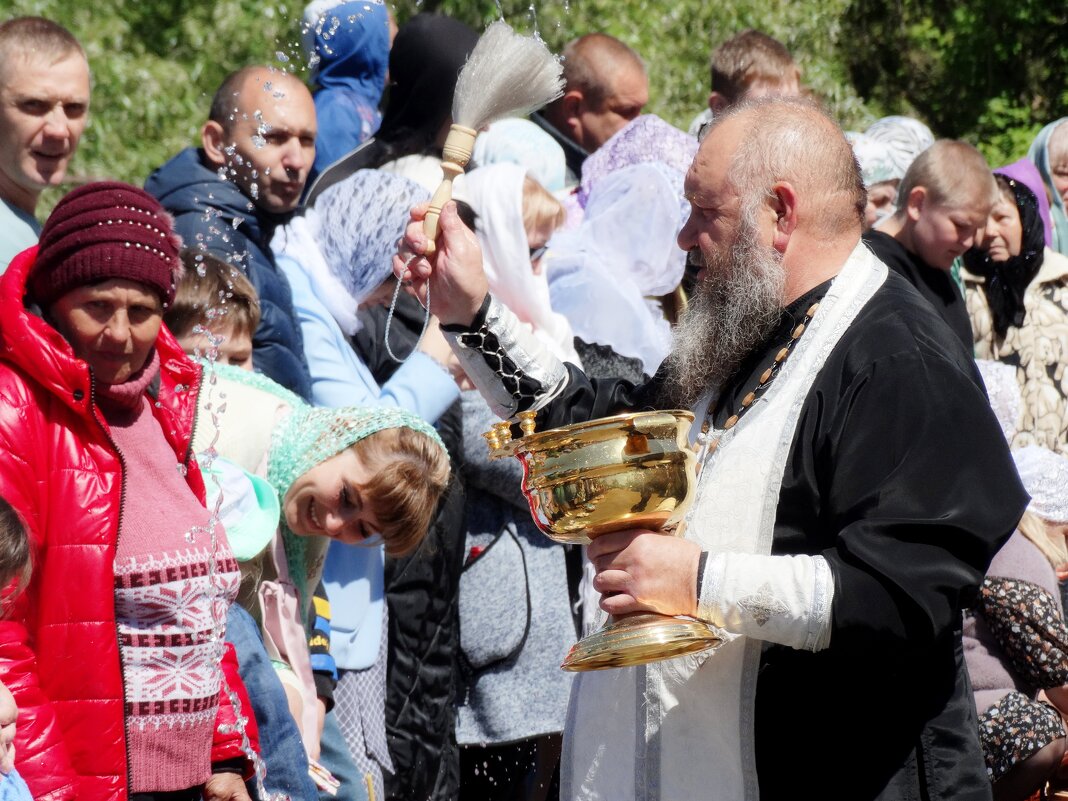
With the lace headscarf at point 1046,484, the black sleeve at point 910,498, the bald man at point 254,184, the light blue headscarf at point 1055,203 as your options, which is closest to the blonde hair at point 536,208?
the bald man at point 254,184

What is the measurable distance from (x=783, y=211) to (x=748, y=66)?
3.70m

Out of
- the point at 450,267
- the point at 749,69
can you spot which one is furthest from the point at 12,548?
the point at 749,69

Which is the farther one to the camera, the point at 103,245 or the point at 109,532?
the point at 103,245

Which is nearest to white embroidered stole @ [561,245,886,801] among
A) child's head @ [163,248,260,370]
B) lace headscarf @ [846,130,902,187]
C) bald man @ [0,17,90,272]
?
child's head @ [163,248,260,370]

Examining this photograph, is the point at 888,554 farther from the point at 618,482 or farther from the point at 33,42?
the point at 33,42

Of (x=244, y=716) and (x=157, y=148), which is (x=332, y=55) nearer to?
(x=157, y=148)

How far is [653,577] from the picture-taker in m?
2.89

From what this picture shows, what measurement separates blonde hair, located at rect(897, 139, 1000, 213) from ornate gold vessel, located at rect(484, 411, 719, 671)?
13.0 feet

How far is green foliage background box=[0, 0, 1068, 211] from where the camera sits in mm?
9023

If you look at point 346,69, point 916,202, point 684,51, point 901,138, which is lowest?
point 916,202

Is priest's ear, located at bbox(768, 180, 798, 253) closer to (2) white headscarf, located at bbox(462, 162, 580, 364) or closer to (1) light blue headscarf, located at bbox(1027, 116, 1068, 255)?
(2) white headscarf, located at bbox(462, 162, 580, 364)

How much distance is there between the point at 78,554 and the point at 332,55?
3.67 meters

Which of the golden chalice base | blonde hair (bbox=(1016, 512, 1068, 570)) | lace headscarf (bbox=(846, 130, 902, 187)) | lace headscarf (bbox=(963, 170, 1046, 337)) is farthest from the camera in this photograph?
lace headscarf (bbox=(846, 130, 902, 187))

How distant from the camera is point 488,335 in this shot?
3.62 metres
